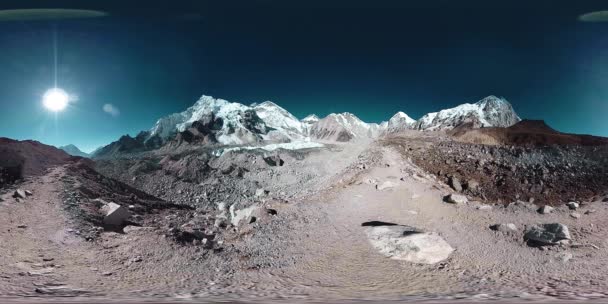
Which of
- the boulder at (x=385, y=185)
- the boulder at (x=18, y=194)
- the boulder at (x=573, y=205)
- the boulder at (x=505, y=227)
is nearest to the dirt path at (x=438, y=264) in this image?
the boulder at (x=505, y=227)

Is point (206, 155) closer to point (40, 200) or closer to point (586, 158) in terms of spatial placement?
point (40, 200)

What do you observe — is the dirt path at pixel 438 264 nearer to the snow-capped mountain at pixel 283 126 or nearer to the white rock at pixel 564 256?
the white rock at pixel 564 256

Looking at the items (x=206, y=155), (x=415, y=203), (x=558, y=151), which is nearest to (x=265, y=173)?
(x=206, y=155)

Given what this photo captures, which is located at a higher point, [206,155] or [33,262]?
[206,155]

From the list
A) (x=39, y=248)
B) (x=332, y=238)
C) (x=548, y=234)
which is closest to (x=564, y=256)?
(x=548, y=234)

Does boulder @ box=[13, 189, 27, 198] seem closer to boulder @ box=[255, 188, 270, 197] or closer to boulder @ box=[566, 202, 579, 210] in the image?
boulder @ box=[255, 188, 270, 197]

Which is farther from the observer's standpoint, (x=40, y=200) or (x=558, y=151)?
(x=558, y=151)
